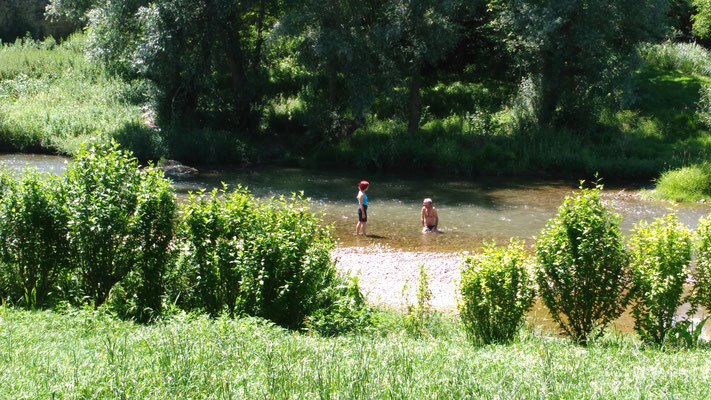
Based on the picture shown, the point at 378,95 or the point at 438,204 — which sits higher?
the point at 378,95

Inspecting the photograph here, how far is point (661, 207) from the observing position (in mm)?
22281

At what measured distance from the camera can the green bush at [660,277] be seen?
8.30m

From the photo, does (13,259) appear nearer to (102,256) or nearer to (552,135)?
(102,256)

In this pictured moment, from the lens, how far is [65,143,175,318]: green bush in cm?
899

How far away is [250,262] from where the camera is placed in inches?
336

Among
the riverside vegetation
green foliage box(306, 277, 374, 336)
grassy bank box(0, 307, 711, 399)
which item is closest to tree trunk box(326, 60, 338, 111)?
the riverside vegetation

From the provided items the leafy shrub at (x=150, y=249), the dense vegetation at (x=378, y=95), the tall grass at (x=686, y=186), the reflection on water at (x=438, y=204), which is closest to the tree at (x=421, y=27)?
the dense vegetation at (x=378, y=95)

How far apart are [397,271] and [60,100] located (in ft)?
94.3

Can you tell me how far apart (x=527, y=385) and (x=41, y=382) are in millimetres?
3818

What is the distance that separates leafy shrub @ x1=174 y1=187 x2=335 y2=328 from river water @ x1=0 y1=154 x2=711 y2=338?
7.66 ft

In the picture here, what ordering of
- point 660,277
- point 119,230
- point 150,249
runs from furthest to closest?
point 150,249
point 119,230
point 660,277

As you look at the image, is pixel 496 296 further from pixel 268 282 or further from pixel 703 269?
pixel 268 282

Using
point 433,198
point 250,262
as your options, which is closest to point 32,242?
point 250,262

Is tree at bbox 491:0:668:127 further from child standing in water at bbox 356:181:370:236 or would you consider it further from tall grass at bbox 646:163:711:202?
child standing in water at bbox 356:181:370:236
